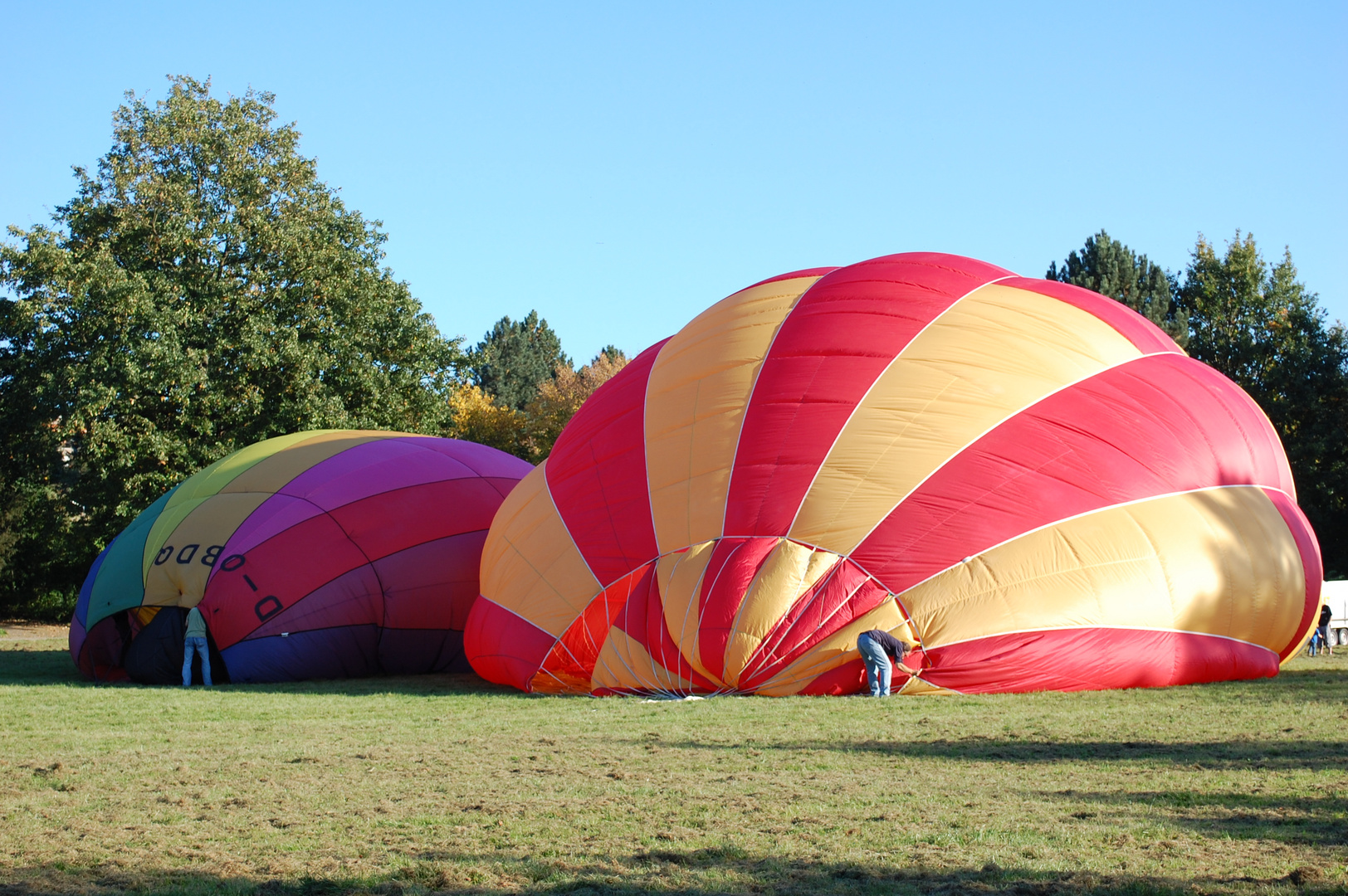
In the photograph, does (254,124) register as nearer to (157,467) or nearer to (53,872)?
(157,467)

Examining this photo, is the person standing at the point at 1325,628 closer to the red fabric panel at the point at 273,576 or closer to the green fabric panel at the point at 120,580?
the red fabric panel at the point at 273,576

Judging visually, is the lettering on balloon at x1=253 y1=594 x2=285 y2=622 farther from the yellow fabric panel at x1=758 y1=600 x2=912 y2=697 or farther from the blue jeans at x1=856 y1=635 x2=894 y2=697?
the blue jeans at x1=856 y1=635 x2=894 y2=697

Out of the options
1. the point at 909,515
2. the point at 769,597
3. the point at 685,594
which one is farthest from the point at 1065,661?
the point at 685,594

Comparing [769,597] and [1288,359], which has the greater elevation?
[1288,359]

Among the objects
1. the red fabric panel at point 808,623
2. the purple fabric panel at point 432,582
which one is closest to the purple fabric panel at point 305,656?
the purple fabric panel at point 432,582

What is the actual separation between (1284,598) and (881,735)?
5726 millimetres

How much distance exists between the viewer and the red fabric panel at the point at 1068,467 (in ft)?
34.4

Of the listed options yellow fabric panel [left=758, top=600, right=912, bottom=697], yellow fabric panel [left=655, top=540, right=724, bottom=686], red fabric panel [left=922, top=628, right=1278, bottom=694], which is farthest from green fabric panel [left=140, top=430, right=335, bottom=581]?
red fabric panel [left=922, top=628, right=1278, bottom=694]

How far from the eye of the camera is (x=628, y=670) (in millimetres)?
10914

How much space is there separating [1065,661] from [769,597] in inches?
99.5

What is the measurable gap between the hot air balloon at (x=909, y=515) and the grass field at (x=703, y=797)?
1.88 ft

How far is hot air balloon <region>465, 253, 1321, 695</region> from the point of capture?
33.7 ft

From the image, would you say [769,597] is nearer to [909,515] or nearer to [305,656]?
[909,515]

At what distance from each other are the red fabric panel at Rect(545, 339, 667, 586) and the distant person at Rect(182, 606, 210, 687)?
4424 mm
